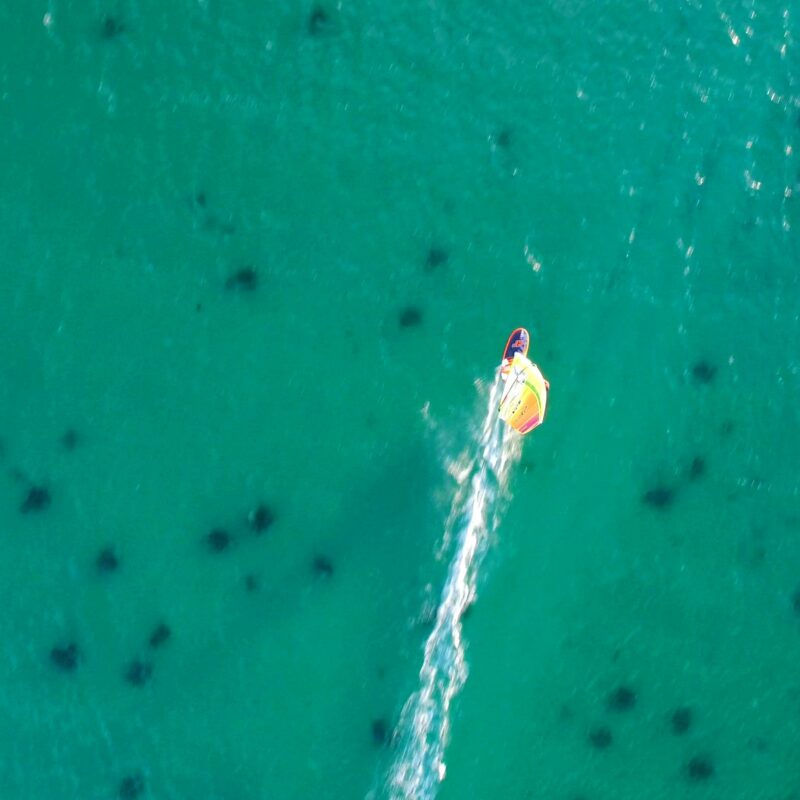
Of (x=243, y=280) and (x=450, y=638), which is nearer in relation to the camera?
(x=243, y=280)

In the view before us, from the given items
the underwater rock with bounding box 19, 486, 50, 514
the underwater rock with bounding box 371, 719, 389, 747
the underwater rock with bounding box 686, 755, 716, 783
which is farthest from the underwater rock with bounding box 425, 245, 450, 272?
the underwater rock with bounding box 686, 755, 716, 783

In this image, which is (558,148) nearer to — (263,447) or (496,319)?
(496,319)

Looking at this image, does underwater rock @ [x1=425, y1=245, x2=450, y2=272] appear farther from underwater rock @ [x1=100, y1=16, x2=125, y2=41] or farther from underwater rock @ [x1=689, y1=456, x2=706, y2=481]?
underwater rock @ [x1=100, y1=16, x2=125, y2=41]

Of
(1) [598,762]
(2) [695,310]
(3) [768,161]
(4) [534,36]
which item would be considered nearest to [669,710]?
(1) [598,762]

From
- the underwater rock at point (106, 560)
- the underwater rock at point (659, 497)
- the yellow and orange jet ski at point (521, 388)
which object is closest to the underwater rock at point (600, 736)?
the underwater rock at point (659, 497)

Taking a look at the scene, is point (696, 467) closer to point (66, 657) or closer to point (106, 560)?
point (106, 560)

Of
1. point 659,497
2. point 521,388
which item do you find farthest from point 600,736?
point 521,388

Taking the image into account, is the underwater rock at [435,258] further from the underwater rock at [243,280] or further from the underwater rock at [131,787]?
the underwater rock at [131,787]
